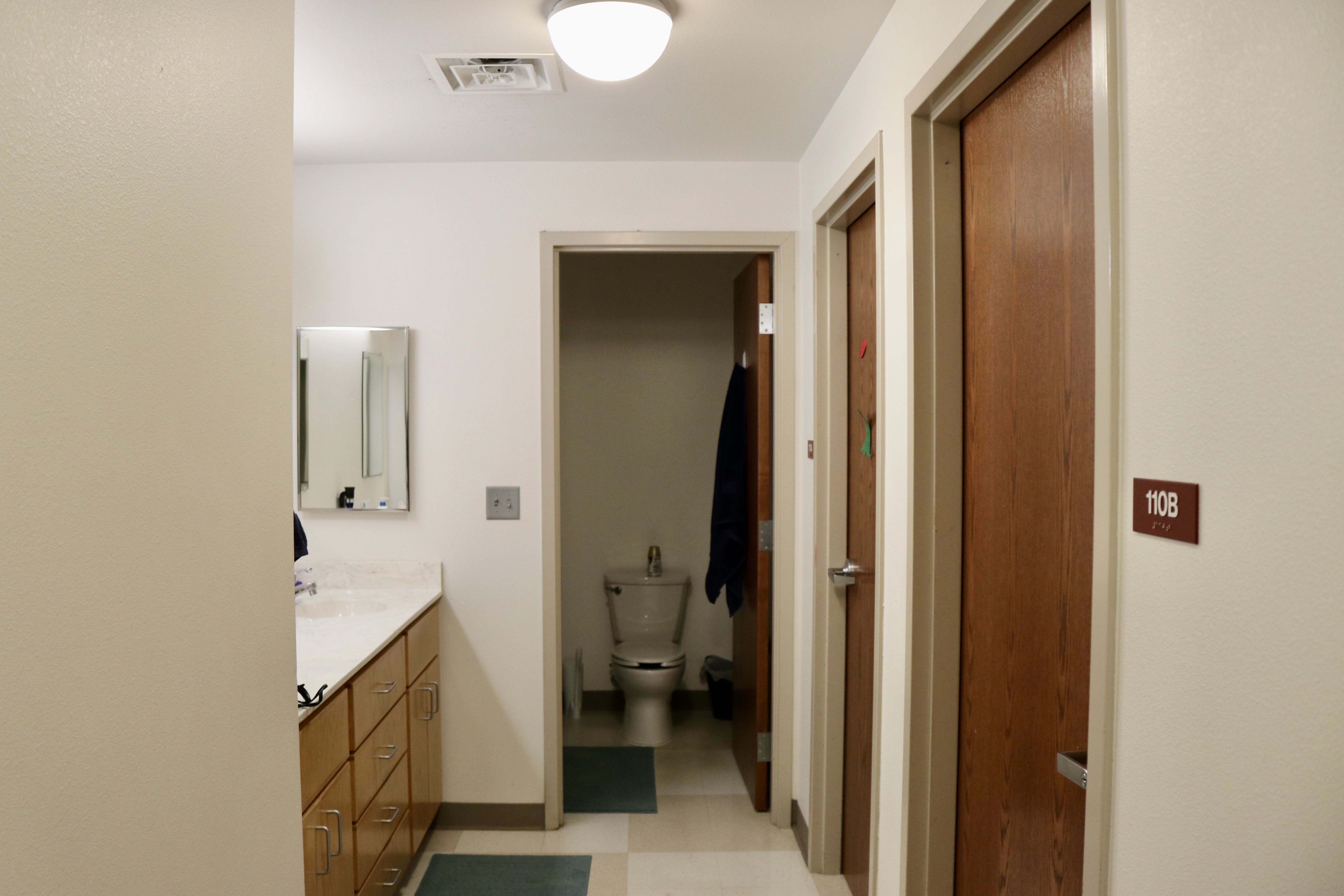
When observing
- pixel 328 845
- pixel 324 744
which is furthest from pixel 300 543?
pixel 328 845

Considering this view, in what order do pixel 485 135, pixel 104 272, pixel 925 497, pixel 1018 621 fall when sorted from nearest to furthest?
pixel 104 272
pixel 1018 621
pixel 925 497
pixel 485 135

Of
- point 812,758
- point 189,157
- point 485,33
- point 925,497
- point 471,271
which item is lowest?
point 812,758

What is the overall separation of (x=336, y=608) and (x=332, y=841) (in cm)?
96

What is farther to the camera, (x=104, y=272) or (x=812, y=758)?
(x=812, y=758)

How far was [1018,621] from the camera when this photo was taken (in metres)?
1.37

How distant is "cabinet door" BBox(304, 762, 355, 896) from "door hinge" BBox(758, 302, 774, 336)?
73.1 inches

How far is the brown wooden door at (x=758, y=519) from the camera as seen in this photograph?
9.48 ft

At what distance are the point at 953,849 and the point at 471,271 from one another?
2.23 metres

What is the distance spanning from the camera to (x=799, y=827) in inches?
109

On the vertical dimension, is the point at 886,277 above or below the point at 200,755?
above

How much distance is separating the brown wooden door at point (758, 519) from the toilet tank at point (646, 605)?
29.7 inches

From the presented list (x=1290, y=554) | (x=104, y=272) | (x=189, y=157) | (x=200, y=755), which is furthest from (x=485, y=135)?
(x=1290, y=554)

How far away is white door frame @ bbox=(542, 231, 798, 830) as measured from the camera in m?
2.81

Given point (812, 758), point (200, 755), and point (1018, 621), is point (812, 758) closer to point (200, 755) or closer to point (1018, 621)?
point (1018, 621)
